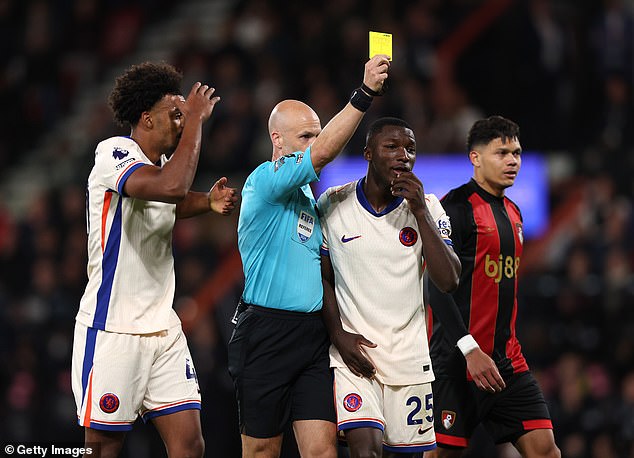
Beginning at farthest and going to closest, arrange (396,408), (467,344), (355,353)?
(467,344) → (396,408) → (355,353)

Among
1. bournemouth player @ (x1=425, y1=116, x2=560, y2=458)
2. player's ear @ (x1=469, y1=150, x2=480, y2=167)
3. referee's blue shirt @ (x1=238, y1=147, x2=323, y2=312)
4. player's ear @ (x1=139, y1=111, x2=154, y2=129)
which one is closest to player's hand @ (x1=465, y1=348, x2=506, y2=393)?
bournemouth player @ (x1=425, y1=116, x2=560, y2=458)

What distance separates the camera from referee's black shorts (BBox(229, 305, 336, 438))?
5.34m

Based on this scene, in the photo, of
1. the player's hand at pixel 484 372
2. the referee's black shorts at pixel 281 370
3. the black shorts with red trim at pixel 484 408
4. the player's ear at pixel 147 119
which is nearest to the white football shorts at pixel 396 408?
the referee's black shorts at pixel 281 370

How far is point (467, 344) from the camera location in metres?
5.61

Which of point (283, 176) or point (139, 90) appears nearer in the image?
point (283, 176)

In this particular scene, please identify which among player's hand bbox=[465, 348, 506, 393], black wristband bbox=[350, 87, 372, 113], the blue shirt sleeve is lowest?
player's hand bbox=[465, 348, 506, 393]

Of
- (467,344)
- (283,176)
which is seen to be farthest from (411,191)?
(467,344)

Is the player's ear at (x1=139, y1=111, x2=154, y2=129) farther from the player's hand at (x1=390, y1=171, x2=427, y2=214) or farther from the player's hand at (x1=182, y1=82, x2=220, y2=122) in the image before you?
the player's hand at (x1=390, y1=171, x2=427, y2=214)

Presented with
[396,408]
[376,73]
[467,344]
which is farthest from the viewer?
[467,344]

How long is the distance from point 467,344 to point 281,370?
3.31 ft

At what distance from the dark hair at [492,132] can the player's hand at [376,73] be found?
4.27 ft

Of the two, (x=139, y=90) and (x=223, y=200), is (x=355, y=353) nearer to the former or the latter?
(x=223, y=200)

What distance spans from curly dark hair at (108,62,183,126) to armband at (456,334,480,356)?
77.6 inches

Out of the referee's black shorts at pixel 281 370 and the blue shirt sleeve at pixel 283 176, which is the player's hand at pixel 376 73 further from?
the referee's black shorts at pixel 281 370
